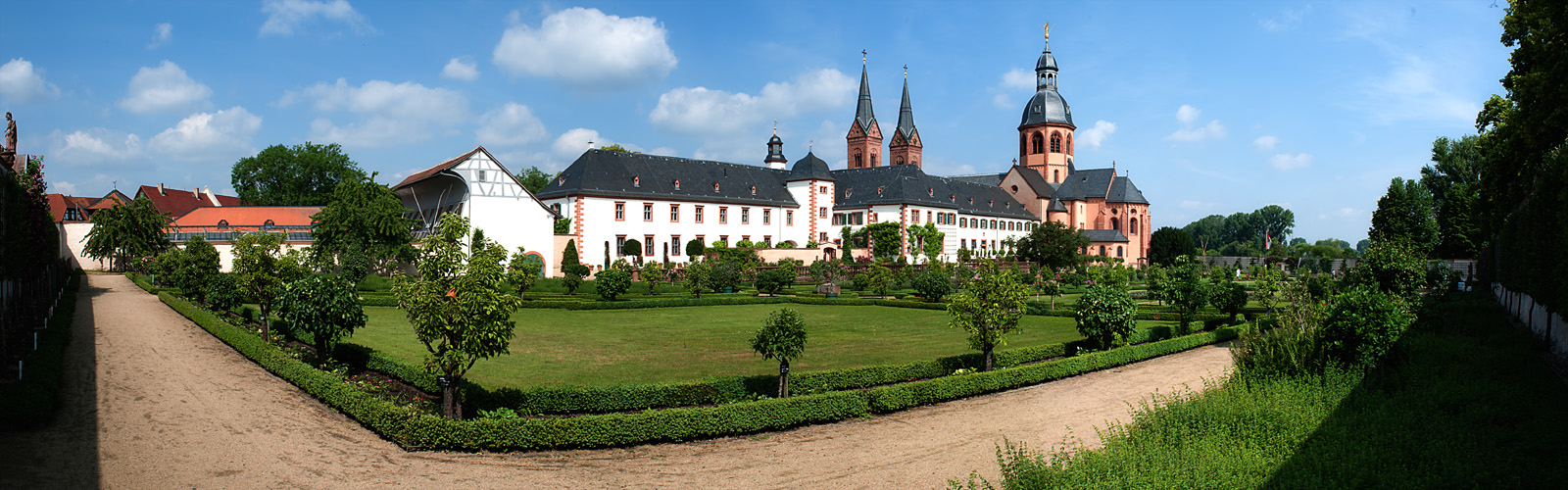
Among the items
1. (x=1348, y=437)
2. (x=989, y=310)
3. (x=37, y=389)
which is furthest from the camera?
(x=989, y=310)

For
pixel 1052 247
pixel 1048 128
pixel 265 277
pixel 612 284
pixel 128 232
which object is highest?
pixel 1048 128

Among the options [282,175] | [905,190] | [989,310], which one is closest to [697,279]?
[989,310]

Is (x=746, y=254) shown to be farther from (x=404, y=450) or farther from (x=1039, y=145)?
(x=1039, y=145)

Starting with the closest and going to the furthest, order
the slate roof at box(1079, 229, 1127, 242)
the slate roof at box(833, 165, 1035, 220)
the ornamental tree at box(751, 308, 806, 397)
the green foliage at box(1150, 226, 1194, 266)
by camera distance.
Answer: the ornamental tree at box(751, 308, 806, 397) → the slate roof at box(833, 165, 1035, 220) → the green foliage at box(1150, 226, 1194, 266) → the slate roof at box(1079, 229, 1127, 242)

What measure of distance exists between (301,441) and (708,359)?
29.8 feet

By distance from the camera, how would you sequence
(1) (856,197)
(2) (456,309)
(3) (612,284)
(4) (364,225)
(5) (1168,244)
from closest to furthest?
(2) (456,309) < (3) (612,284) < (4) (364,225) < (1) (856,197) < (5) (1168,244)

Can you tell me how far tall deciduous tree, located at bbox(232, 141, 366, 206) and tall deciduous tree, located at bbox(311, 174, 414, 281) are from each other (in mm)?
38768

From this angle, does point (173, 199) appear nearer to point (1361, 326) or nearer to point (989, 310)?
point (989, 310)

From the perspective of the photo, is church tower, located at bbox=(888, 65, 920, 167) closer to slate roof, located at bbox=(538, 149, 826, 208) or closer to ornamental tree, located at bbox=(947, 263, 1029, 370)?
slate roof, located at bbox=(538, 149, 826, 208)

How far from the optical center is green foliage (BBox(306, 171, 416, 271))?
4272 cm

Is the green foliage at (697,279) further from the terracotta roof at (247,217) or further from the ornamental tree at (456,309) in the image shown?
the terracotta roof at (247,217)

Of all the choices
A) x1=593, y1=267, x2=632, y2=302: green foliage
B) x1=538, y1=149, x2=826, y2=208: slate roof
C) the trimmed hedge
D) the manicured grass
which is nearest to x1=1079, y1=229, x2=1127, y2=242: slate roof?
x1=538, y1=149, x2=826, y2=208: slate roof

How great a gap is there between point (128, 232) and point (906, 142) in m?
73.5

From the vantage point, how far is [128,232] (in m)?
46.7
